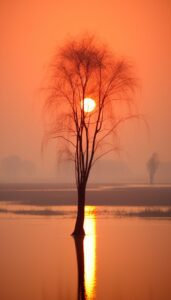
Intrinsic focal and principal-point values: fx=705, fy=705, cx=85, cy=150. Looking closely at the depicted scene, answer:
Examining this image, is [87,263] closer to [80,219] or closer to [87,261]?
[87,261]

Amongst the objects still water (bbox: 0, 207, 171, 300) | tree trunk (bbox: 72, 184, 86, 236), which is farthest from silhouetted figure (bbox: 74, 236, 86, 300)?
tree trunk (bbox: 72, 184, 86, 236)

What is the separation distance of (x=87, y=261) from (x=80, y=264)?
0.49m

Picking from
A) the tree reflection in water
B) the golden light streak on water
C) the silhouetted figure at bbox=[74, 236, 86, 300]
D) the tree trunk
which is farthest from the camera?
the tree trunk

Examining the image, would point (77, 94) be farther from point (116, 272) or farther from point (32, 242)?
point (116, 272)

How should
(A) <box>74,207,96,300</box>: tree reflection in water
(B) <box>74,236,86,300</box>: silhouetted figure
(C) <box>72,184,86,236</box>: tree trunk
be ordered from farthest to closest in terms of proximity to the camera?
(C) <box>72,184,86,236</box>: tree trunk → (A) <box>74,207,96,300</box>: tree reflection in water → (B) <box>74,236,86,300</box>: silhouetted figure

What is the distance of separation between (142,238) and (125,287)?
731 centimetres

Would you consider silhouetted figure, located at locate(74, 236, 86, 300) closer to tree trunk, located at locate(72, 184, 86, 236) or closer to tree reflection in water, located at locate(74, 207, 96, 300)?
tree reflection in water, located at locate(74, 207, 96, 300)

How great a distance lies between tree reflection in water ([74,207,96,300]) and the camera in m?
11.8

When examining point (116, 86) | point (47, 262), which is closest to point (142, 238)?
point (47, 262)

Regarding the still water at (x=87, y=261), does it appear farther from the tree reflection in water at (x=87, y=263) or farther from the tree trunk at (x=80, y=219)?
the tree trunk at (x=80, y=219)

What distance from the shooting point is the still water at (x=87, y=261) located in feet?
38.9

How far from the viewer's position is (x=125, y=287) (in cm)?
1221

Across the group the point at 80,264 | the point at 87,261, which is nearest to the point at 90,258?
the point at 87,261

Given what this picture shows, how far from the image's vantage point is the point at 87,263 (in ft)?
49.9
